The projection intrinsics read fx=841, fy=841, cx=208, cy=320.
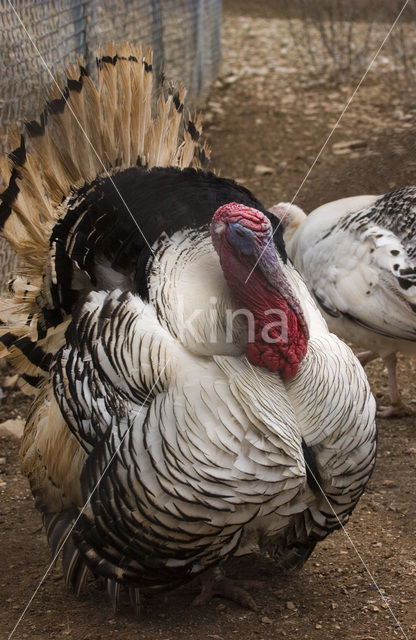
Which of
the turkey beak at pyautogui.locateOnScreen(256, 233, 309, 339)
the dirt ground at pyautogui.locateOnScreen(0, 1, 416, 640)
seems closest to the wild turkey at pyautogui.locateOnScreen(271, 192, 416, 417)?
the dirt ground at pyautogui.locateOnScreen(0, 1, 416, 640)

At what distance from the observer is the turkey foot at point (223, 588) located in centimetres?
350

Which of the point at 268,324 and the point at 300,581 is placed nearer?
the point at 268,324

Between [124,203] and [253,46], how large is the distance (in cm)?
1048

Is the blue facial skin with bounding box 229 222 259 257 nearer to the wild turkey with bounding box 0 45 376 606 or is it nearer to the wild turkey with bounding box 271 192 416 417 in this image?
the wild turkey with bounding box 0 45 376 606

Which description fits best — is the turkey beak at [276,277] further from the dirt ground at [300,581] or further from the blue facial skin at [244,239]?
the dirt ground at [300,581]

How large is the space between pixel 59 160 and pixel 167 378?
1.38m

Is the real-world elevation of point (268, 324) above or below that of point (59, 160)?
below

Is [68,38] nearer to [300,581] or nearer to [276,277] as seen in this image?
[276,277]

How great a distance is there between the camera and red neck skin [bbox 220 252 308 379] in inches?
119

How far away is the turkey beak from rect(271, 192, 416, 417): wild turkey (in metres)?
1.77

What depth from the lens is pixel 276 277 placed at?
3.07 m

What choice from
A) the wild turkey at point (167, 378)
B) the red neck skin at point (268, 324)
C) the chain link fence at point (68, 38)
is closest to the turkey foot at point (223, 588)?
the wild turkey at point (167, 378)

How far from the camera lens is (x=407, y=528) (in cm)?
399

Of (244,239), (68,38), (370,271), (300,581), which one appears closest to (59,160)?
(244,239)
